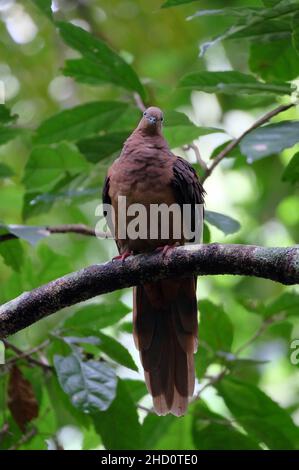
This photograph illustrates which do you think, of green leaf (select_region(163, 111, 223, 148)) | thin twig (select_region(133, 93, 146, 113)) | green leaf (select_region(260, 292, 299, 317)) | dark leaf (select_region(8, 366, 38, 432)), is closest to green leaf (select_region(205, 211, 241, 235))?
green leaf (select_region(163, 111, 223, 148))

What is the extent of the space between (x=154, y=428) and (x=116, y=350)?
62 centimetres

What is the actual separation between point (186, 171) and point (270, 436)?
1647 millimetres

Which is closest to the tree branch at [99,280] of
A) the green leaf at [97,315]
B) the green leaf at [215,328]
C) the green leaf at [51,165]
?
the green leaf at [97,315]

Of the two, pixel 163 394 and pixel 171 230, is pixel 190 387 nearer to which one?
pixel 163 394

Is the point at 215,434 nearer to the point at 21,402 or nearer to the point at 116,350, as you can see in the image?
the point at 116,350

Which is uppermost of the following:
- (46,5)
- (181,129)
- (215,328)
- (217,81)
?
(46,5)

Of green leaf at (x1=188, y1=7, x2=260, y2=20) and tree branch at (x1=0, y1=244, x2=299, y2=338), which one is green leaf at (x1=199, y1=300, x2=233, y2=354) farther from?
green leaf at (x1=188, y1=7, x2=260, y2=20)

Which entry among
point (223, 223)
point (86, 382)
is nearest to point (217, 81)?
point (223, 223)

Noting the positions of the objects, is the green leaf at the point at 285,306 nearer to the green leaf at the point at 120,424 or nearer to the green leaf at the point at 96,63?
the green leaf at the point at 120,424

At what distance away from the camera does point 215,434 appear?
15.4ft

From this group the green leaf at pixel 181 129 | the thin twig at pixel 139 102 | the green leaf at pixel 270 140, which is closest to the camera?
the green leaf at pixel 270 140

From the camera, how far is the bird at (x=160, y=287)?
14.9 feet

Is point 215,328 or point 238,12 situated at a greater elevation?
point 238,12

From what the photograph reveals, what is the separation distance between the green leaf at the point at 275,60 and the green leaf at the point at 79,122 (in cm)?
93
